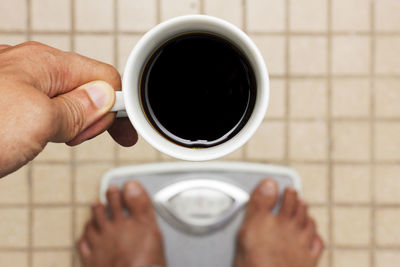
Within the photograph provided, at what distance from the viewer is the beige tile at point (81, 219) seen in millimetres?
1220

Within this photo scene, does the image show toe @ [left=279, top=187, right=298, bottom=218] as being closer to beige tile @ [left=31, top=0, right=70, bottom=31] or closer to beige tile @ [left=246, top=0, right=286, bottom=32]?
beige tile @ [left=246, top=0, right=286, bottom=32]

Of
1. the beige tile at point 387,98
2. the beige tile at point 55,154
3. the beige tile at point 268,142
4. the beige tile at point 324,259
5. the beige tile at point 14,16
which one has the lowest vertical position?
the beige tile at point 324,259

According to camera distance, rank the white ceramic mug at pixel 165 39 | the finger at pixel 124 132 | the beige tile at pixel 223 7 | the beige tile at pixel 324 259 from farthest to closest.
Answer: the beige tile at pixel 324 259 → the beige tile at pixel 223 7 → the finger at pixel 124 132 → the white ceramic mug at pixel 165 39

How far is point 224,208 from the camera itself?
1157 mm

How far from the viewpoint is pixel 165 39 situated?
573 mm

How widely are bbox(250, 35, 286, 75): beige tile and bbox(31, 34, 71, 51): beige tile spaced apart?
18.7 inches

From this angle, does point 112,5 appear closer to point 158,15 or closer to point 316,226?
point 158,15

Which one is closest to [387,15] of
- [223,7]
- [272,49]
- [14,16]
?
[272,49]

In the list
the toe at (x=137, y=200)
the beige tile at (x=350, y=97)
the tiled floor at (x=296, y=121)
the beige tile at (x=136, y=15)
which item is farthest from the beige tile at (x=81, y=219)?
the beige tile at (x=350, y=97)

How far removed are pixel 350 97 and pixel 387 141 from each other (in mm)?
157

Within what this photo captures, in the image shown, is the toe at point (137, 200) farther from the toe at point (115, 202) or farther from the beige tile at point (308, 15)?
the beige tile at point (308, 15)

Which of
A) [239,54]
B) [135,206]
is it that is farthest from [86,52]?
[239,54]

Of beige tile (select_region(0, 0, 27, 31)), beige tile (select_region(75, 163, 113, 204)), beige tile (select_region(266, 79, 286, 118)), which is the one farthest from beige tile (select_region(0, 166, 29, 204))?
beige tile (select_region(266, 79, 286, 118))

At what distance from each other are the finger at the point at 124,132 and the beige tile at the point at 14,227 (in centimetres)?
61
